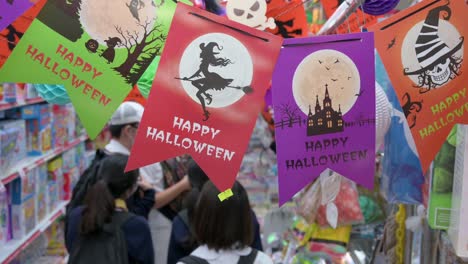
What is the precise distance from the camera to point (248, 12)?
3.83 ft

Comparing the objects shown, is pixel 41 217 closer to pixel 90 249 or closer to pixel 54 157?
pixel 54 157

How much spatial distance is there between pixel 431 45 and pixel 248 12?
398 millimetres

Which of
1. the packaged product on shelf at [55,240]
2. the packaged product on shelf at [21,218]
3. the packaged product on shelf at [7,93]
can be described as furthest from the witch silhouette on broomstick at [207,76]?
the packaged product on shelf at [55,240]

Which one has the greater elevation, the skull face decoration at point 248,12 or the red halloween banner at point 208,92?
the skull face decoration at point 248,12

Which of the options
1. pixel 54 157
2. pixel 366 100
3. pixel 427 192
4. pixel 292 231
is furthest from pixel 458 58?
pixel 54 157

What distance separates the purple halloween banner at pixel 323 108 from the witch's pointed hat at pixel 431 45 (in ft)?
0.35

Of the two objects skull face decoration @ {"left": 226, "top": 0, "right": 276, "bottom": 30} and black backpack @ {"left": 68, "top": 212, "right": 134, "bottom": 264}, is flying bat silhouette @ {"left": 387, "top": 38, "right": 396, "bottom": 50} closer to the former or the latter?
skull face decoration @ {"left": 226, "top": 0, "right": 276, "bottom": 30}

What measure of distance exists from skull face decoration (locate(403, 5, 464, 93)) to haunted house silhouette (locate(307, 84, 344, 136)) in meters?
0.17

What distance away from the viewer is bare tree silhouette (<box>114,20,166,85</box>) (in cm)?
112

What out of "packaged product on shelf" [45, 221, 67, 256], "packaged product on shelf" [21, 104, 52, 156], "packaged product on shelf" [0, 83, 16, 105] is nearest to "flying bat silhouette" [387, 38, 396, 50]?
"packaged product on shelf" [0, 83, 16, 105]

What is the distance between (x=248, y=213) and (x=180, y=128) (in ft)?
2.57

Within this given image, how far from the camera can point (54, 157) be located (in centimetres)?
396

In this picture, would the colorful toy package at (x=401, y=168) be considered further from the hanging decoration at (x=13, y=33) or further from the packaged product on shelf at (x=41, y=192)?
the packaged product on shelf at (x=41, y=192)

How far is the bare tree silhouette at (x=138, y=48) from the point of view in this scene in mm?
1117
